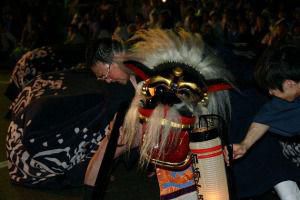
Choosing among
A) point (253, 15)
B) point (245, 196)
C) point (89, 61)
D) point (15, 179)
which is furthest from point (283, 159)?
point (253, 15)

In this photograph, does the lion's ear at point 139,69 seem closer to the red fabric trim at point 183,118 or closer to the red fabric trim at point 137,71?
the red fabric trim at point 137,71

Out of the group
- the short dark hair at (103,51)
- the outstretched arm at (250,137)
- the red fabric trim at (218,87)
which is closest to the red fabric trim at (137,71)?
the red fabric trim at (218,87)

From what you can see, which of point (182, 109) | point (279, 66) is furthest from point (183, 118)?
point (279, 66)

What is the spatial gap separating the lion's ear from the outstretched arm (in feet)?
1.87

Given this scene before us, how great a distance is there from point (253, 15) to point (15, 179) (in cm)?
739

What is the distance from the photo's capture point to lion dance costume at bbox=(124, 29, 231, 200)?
6.86ft

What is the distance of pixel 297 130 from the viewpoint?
2773mm

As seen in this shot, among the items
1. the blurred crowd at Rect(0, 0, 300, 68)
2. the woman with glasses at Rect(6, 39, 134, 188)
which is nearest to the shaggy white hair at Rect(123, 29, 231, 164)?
the woman with glasses at Rect(6, 39, 134, 188)

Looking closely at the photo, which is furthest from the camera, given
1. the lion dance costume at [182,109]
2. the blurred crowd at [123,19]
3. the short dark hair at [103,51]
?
the blurred crowd at [123,19]

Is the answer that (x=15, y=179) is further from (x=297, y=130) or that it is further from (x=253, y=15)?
(x=253, y=15)

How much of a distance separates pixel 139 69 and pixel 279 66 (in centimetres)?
74

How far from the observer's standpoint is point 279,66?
265 centimetres

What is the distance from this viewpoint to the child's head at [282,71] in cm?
263

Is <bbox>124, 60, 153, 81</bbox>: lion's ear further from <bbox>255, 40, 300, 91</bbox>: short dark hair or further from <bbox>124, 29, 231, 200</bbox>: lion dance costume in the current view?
<bbox>255, 40, 300, 91</bbox>: short dark hair
